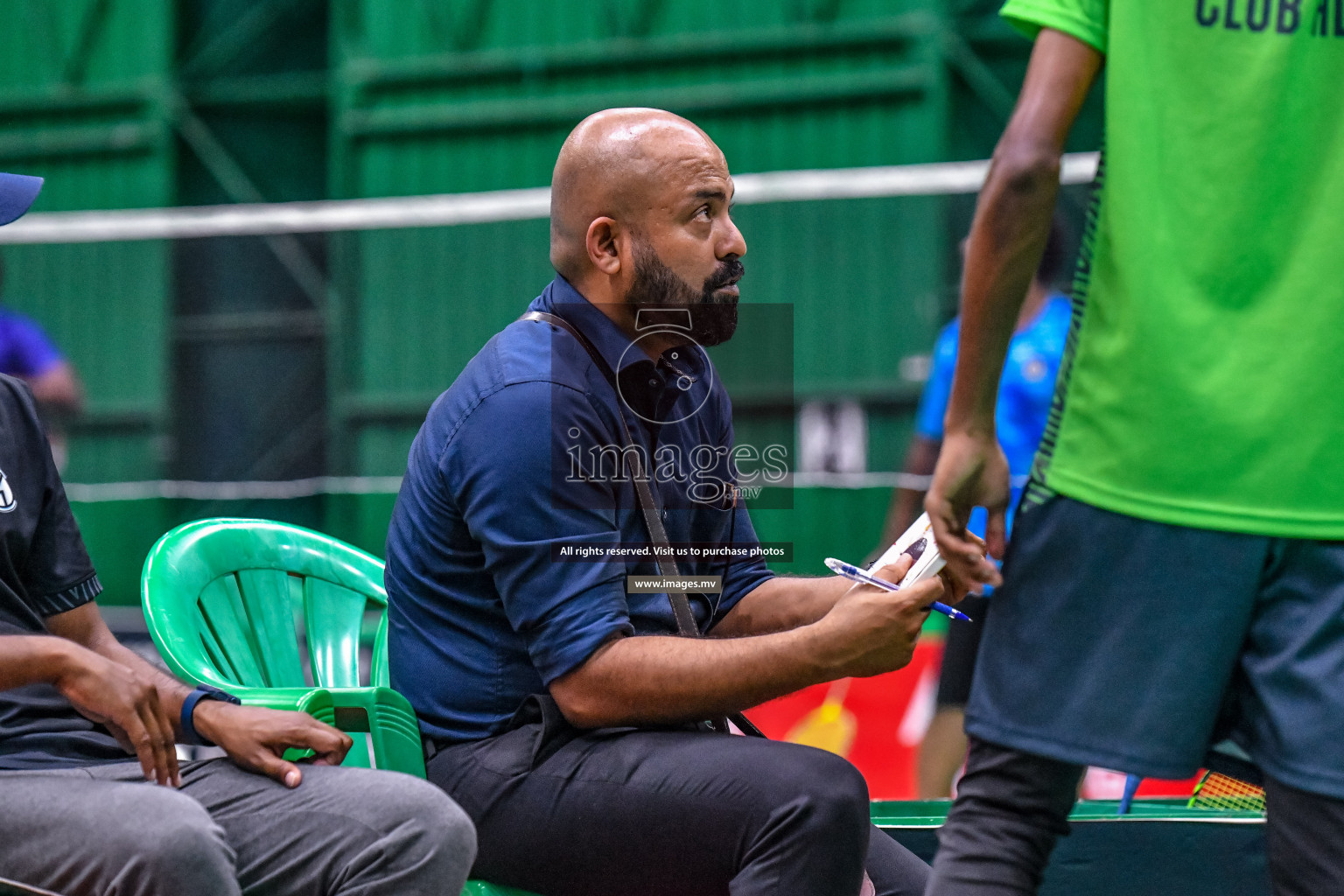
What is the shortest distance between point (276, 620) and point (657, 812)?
0.99 metres

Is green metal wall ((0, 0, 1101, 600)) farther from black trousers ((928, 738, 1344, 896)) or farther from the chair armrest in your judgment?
black trousers ((928, 738, 1344, 896))

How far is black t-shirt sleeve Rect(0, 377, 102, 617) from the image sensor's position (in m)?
2.22

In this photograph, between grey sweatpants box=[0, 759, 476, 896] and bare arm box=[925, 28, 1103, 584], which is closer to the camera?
bare arm box=[925, 28, 1103, 584]

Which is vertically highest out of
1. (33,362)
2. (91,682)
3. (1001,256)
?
(1001,256)

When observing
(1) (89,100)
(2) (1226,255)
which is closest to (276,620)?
(2) (1226,255)

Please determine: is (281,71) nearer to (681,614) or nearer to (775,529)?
(775,529)

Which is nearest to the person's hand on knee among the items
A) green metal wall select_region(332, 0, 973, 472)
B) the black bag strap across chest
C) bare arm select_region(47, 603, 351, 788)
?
bare arm select_region(47, 603, 351, 788)

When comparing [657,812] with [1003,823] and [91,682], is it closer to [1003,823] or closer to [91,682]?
[1003,823]

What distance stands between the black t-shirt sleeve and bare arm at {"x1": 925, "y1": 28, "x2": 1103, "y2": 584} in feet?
4.28

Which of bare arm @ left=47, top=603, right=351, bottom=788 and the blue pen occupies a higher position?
the blue pen

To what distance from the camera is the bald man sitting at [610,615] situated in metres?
1.89

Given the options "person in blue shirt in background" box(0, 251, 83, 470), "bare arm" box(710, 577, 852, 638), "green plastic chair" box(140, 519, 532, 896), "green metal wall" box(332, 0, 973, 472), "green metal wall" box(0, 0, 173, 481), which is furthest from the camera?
"green metal wall" box(0, 0, 173, 481)

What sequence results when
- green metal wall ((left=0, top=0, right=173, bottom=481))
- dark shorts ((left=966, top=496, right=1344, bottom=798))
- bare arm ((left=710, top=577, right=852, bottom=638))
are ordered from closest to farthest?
1. dark shorts ((left=966, top=496, right=1344, bottom=798))
2. bare arm ((left=710, top=577, right=852, bottom=638))
3. green metal wall ((left=0, top=0, right=173, bottom=481))

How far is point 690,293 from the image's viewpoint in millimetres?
2215
